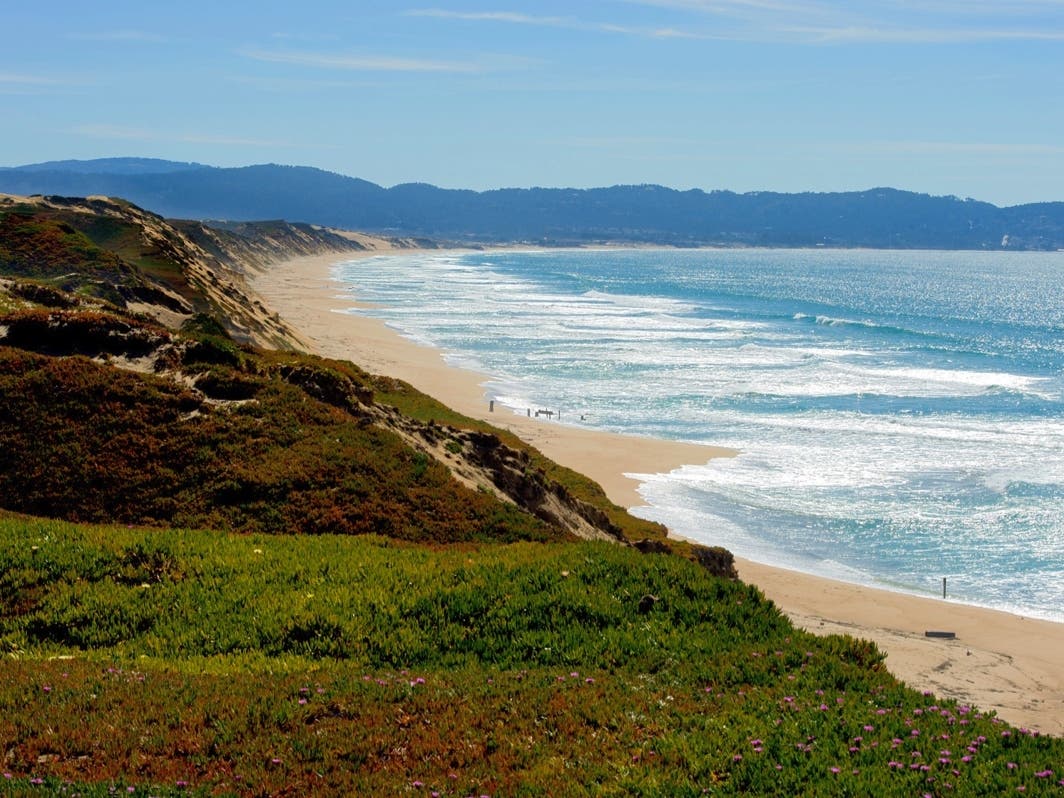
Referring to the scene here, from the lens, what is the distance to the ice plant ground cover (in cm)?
794

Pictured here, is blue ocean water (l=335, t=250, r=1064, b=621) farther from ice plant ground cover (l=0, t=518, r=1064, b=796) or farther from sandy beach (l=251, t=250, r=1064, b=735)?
ice plant ground cover (l=0, t=518, r=1064, b=796)

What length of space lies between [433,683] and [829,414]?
146 feet

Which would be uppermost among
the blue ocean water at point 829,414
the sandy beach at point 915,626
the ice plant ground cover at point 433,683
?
the ice plant ground cover at point 433,683

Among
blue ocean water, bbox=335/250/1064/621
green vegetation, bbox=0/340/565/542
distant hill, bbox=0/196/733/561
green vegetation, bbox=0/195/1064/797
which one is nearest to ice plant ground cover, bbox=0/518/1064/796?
green vegetation, bbox=0/195/1064/797

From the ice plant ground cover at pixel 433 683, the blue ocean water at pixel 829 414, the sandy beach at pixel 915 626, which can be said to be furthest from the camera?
the blue ocean water at pixel 829 414

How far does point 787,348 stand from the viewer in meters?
80.8

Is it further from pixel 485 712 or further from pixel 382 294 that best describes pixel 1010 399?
pixel 382 294

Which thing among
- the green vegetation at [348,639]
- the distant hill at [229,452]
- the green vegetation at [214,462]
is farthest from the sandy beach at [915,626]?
the green vegetation at [214,462]

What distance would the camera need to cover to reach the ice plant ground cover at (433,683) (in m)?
7.94

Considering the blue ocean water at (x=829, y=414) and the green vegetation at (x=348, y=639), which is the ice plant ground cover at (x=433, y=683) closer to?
the green vegetation at (x=348, y=639)

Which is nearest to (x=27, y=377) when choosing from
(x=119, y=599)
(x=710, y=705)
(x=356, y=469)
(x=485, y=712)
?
(x=356, y=469)

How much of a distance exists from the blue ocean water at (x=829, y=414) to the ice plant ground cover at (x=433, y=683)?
59.6ft

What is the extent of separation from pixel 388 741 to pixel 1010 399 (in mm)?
57175

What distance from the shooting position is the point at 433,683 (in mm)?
9820
